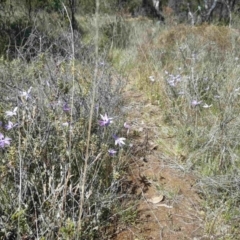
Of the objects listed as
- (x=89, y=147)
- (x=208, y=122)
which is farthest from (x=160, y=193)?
(x=208, y=122)

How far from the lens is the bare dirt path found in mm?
1621

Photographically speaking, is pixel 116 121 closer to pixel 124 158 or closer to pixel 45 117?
pixel 124 158

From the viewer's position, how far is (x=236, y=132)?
213cm

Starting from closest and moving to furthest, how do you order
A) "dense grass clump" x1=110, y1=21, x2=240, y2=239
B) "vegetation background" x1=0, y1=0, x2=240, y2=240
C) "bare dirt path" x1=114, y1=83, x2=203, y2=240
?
"vegetation background" x1=0, y1=0, x2=240, y2=240
"bare dirt path" x1=114, y1=83, x2=203, y2=240
"dense grass clump" x1=110, y1=21, x2=240, y2=239

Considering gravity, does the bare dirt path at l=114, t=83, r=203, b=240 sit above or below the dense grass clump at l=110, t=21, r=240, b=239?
below

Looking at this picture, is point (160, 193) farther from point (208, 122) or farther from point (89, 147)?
point (208, 122)

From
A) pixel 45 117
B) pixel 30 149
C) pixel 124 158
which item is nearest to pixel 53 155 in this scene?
pixel 30 149

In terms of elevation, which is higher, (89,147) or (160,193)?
(89,147)

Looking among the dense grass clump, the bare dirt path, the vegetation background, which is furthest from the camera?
the dense grass clump

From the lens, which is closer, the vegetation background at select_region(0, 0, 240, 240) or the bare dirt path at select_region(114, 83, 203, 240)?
the vegetation background at select_region(0, 0, 240, 240)

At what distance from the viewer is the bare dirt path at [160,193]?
1621 millimetres

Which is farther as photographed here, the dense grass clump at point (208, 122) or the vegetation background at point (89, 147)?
the dense grass clump at point (208, 122)

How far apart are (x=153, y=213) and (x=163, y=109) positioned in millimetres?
1399

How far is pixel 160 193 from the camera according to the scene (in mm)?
1861
